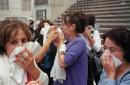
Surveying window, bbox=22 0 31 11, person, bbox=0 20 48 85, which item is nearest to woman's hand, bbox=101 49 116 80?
person, bbox=0 20 48 85

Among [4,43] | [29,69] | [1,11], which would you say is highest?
[4,43]

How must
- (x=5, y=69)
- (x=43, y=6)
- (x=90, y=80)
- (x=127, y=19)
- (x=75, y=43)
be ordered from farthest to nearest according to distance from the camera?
(x=43, y=6)
(x=127, y=19)
(x=90, y=80)
(x=75, y=43)
(x=5, y=69)

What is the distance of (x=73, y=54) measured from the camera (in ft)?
12.5

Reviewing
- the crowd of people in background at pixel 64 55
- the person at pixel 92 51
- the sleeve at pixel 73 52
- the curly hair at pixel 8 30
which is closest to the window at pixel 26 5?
the person at pixel 92 51

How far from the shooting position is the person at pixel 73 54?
150 inches

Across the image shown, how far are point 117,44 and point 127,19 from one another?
9.56 meters

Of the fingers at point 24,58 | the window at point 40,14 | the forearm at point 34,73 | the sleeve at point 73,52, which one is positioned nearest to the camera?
the fingers at point 24,58

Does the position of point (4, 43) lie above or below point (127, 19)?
above

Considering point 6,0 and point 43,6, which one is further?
point 6,0

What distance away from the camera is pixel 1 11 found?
2902cm

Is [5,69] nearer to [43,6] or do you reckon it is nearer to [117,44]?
[117,44]

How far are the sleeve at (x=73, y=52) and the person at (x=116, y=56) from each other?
92 centimetres

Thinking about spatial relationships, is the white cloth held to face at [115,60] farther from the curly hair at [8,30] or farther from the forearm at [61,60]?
the forearm at [61,60]

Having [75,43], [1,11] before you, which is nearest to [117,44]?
[75,43]
